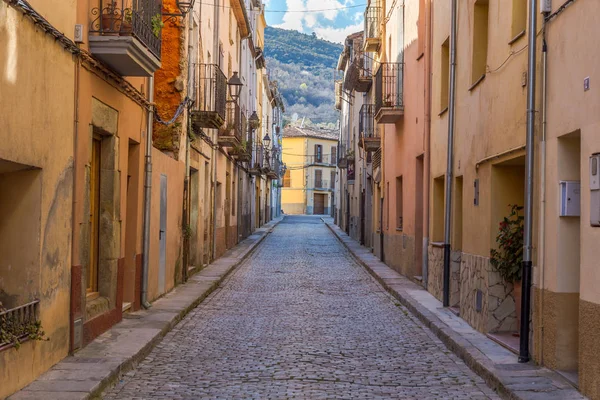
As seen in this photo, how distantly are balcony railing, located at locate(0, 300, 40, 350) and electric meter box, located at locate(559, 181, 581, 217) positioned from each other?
471cm

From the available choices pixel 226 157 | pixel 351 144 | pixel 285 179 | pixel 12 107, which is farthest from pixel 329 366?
pixel 285 179

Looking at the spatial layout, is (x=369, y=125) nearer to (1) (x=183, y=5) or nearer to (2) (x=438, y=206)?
(2) (x=438, y=206)

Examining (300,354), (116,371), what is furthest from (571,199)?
(116,371)

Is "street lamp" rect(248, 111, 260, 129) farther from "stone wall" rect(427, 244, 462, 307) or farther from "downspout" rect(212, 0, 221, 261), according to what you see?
"stone wall" rect(427, 244, 462, 307)

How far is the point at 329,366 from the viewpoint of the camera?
820 cm

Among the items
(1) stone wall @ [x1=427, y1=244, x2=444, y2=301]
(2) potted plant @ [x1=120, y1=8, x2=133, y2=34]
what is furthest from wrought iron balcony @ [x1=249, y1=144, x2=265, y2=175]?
(2) potted plant @ [x1=120, y1=8, x2=133, y2=34]

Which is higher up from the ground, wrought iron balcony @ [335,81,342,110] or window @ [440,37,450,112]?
wrought iron balcony @ [335,81,342,110]

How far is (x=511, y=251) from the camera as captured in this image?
30.1 ft

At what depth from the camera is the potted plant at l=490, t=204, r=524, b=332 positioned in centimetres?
909

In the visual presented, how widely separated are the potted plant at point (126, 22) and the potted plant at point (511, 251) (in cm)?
483

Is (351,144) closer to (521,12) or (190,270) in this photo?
(190,270)

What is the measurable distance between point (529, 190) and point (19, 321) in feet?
16.1

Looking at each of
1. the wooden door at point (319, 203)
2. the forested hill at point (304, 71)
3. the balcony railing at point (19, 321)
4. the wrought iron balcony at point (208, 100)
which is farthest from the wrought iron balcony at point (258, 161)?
the forested hill at point (304, 71)

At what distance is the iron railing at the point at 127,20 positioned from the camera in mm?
8539
